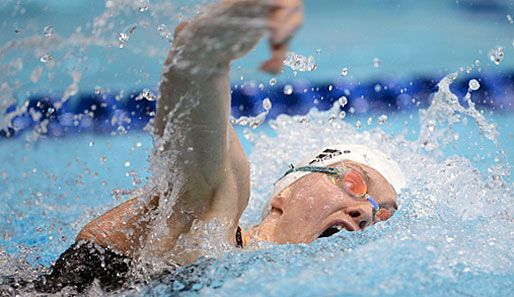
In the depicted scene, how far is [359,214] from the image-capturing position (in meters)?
1.32

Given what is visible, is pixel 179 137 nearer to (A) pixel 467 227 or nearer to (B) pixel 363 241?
(B) pixel 363 241

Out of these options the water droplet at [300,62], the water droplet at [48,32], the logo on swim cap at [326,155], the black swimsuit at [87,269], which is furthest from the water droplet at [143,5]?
the logo on swim cap at [326,155]

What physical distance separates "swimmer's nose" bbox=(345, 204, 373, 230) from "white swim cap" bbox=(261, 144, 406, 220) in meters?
0.21

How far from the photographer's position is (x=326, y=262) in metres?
1.09

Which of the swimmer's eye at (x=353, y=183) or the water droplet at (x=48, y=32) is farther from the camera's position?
the swimmer's eye at (x=353, y=183)

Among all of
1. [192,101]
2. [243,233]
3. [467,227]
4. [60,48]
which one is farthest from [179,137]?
[467,227]

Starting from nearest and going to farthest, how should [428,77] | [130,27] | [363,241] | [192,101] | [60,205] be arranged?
[192,101], [130,27], [363,241], [60,205], [428,77]

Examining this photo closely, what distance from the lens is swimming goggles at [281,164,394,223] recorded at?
4.56ft

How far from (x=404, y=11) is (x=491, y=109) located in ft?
4.52

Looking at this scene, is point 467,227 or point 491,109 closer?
point 467,227

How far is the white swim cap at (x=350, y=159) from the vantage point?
1525mm

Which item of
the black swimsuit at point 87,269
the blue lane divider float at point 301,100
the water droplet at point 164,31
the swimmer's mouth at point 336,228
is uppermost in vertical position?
the water droplet at point 164,31

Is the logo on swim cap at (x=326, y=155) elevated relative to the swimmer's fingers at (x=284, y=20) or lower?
lower

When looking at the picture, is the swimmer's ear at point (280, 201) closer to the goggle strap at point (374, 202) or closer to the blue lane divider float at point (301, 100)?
the goggle strap at point (374, 202)
